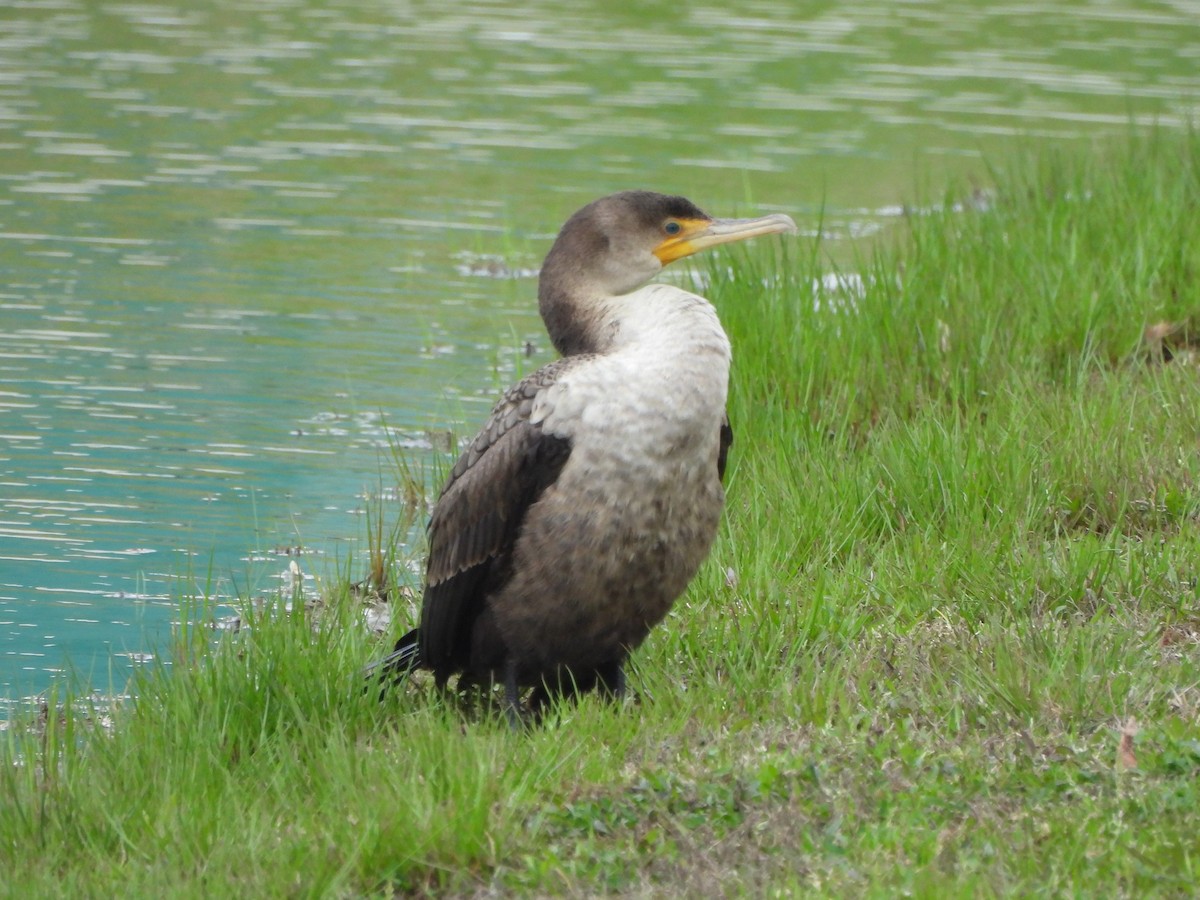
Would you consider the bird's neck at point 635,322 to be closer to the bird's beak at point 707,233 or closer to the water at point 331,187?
the bird's beak at point 707,233

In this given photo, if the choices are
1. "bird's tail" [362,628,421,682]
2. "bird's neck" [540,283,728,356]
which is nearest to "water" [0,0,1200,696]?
"bird's tail" [362,628,421,682]

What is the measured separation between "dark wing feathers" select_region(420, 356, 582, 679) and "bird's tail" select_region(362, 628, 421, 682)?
0.20ft

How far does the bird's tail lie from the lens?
465cm

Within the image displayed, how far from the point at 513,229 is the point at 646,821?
26.8ft

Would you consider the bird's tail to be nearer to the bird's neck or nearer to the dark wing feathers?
the dark wing feathers

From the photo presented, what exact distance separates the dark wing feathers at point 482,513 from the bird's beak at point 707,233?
2.11 ft

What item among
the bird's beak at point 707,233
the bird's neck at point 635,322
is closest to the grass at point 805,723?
the bird's neck at point 635,322

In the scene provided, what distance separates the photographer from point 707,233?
5.06m

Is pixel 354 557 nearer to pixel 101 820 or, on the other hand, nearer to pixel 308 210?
pixel 101 820

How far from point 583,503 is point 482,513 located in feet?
0.98

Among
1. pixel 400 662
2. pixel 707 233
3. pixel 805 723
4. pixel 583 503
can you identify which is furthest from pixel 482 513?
pixel 707 233

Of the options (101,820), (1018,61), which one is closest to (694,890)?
(101,820)

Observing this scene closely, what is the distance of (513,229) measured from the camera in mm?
11500

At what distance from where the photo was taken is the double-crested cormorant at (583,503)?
14.3 feet
